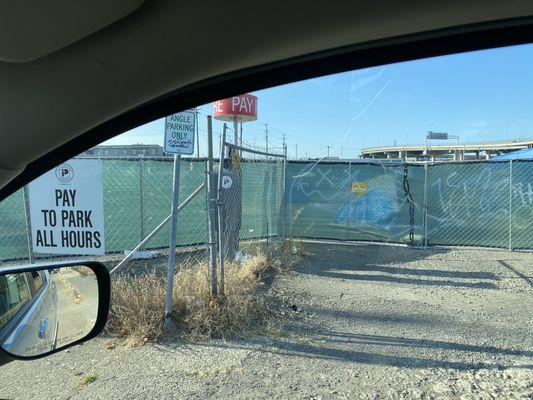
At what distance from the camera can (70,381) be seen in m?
3.87

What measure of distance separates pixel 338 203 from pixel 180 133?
6.17 meters

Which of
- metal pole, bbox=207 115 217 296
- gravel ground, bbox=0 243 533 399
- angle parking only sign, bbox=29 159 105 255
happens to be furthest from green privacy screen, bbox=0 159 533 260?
gravel ground, bbox=0 243 533 399

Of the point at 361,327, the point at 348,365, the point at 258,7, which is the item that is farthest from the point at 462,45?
the point at 361,327

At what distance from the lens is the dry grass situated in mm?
4676

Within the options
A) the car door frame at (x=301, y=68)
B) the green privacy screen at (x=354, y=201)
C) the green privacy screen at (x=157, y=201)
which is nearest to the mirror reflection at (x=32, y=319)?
the car door frame at (x=301, y=68)

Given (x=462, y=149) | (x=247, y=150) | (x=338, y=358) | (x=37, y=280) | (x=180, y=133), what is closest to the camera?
(x=37, y=280)

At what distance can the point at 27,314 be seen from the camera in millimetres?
2217

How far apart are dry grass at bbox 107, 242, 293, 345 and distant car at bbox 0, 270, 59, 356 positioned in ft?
6.86

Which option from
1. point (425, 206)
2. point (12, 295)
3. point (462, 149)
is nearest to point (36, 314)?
point (12, 295)

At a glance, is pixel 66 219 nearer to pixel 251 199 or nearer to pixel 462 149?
pixel 251 199

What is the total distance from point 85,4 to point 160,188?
293 inches

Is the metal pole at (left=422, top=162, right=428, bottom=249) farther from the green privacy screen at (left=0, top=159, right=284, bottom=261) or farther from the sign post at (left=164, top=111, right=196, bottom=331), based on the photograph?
the sign post at (left=164, top=111, right=196, bottom=331)

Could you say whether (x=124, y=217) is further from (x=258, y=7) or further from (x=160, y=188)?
(x=258, y=7)

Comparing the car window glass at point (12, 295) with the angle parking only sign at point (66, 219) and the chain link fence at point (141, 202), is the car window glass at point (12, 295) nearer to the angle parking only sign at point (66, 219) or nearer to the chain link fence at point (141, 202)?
the angle parking only sign at point (66, 219)
